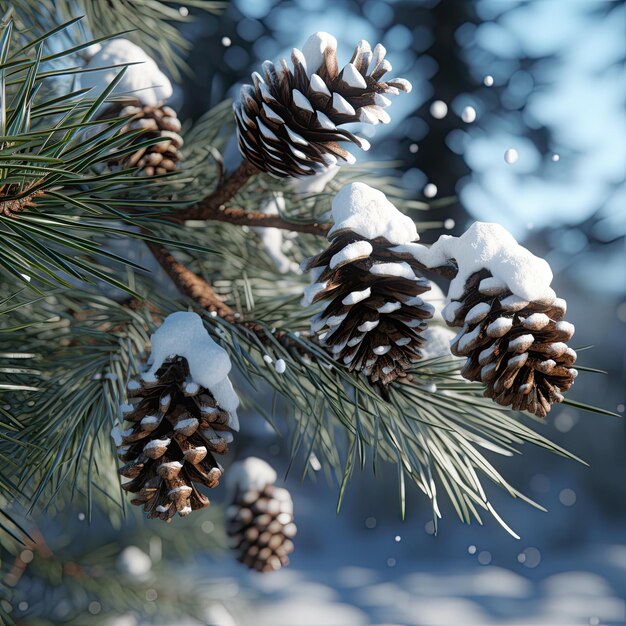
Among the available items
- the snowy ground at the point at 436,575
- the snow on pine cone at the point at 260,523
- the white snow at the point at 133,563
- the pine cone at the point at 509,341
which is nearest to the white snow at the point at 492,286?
the pine cone at the point at 509,341

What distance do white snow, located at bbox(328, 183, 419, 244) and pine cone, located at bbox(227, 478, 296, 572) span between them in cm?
53

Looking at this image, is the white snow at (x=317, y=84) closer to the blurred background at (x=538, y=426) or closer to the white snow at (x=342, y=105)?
the white snow at (x=342, y=105)

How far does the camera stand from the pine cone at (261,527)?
0.80 meters

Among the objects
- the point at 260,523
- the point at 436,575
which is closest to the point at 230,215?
the point at 260,523

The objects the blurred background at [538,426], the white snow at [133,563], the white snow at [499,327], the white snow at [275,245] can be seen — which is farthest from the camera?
the blurred background at [538,426]

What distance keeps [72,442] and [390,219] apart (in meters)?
0.23

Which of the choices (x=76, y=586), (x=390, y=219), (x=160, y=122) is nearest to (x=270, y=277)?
(x=160, y=122)

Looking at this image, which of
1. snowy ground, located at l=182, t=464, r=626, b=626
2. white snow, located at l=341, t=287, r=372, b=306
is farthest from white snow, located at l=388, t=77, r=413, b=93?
snowy ground, located at l=182, t=464, r=626, b=626

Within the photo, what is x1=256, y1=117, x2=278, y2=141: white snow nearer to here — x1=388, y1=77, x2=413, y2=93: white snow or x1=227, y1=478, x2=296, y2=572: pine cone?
x1=388, y1=77, x2=413, y2=93: white snow

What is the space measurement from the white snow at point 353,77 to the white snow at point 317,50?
2cm

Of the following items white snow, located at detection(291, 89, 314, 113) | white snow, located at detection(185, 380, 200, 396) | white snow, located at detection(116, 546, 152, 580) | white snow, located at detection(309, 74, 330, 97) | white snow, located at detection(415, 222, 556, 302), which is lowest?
white snow, located at detection(116, 546, 152, 580)

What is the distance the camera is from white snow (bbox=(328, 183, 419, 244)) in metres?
0.35

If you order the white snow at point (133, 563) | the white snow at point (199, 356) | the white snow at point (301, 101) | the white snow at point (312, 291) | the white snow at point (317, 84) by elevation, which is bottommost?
the white snow at point (133, 563)

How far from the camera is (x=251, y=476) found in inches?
35.0
